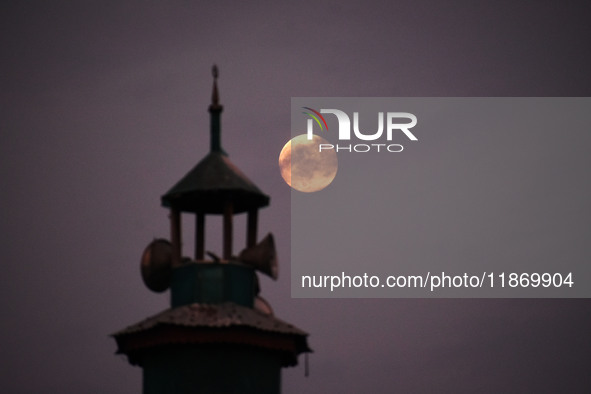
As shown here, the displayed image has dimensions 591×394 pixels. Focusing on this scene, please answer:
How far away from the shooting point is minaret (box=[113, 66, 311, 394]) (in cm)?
3925

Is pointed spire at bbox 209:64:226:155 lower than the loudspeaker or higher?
higher

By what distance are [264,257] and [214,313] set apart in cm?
256

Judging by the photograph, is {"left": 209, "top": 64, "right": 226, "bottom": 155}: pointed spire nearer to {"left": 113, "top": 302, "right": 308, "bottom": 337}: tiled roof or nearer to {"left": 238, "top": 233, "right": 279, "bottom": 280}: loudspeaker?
{"left": 238, "top": 233, "right": 279, "bottom": 280}: loudspeaker

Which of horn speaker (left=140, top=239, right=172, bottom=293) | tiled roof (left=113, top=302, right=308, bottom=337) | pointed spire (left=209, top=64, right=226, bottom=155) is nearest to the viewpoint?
tiled roof (left=113, top=302, right=308, bottom=337)

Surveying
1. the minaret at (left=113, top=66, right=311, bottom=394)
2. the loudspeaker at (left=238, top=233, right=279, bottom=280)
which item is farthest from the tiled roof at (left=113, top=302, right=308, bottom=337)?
the loudspeaker at (left=238, top=233, right=279, bottom=280)

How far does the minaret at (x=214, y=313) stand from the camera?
3925 cm

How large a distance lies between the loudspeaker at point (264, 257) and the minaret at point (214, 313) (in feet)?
0.10

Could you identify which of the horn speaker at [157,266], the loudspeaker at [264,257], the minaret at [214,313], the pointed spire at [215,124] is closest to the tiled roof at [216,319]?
the minaret at [214,313]

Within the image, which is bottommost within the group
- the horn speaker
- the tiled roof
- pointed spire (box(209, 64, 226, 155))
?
the tiled roof

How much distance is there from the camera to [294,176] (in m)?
52.9

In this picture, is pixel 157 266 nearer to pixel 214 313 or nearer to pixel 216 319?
pixel 214 313

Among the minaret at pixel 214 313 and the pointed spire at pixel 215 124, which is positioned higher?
the pointed spire at pixel 215 124

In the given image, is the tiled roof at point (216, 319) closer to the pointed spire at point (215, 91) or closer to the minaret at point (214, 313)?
the minaret at point (214, 313)

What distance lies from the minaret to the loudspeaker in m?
0.03
